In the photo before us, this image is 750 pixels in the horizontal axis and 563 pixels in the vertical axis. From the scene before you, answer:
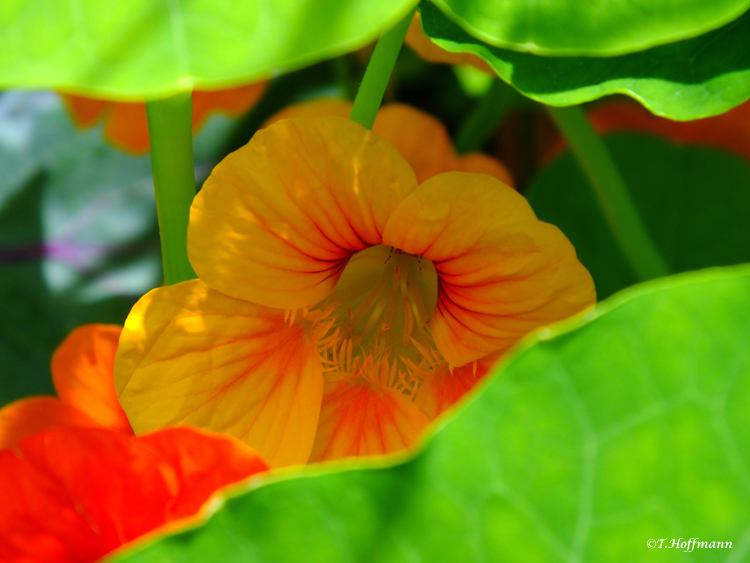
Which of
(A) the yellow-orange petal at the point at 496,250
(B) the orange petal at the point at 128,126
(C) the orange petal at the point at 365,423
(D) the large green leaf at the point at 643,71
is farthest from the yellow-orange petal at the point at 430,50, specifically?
(B) the orange petal at the point at 128,126

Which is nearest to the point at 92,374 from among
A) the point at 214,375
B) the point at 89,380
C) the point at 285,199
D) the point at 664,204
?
the point at 89,380

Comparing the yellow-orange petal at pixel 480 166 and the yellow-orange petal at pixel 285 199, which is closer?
the yellow-orange petal at pixel 285 199

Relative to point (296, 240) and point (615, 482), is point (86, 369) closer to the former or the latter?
point (296, 240)

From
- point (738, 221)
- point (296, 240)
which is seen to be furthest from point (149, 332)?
point (738, 221)

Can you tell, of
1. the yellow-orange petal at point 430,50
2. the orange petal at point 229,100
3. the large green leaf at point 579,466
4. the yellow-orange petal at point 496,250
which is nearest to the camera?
the large green leaf at point 579,466

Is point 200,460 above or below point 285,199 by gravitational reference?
below

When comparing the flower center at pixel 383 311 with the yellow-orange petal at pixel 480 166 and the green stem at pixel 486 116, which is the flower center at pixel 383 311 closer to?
the yellow-orange petal at pixel 480 166

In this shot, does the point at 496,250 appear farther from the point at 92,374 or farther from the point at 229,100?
the point at 229,100

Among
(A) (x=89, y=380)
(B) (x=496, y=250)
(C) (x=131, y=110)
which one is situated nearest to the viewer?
(B) (x=496, y=250)
